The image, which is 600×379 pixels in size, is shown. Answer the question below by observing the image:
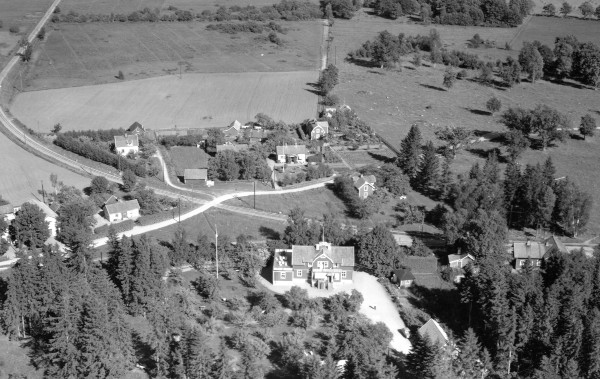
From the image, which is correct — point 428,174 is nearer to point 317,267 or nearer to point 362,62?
point 317,267

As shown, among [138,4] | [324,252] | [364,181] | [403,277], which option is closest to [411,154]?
[364,181]

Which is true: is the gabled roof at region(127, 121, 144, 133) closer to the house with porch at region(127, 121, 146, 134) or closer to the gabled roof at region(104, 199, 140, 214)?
the house with porch at region(127, 121, 146, 134)

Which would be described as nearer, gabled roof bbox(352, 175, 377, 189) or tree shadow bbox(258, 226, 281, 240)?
tree shadow bbox(258, 226, 281, 240)

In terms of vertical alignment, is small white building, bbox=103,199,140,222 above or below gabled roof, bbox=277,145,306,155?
below

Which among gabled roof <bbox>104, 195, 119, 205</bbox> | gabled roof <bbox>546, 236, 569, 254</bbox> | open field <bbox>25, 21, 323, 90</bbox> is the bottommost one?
gabled roof <bbox>104, 195, 119, 205</bbox>

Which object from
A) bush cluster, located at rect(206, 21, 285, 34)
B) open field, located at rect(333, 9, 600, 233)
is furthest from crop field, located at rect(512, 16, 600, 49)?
bush cluster, located at rect(206, 21, 285, 34)

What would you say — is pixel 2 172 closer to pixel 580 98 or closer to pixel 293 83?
pixel 293 83

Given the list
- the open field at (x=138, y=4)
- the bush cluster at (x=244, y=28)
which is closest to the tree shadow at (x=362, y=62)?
the bush cluster at (x=244, y=28)
